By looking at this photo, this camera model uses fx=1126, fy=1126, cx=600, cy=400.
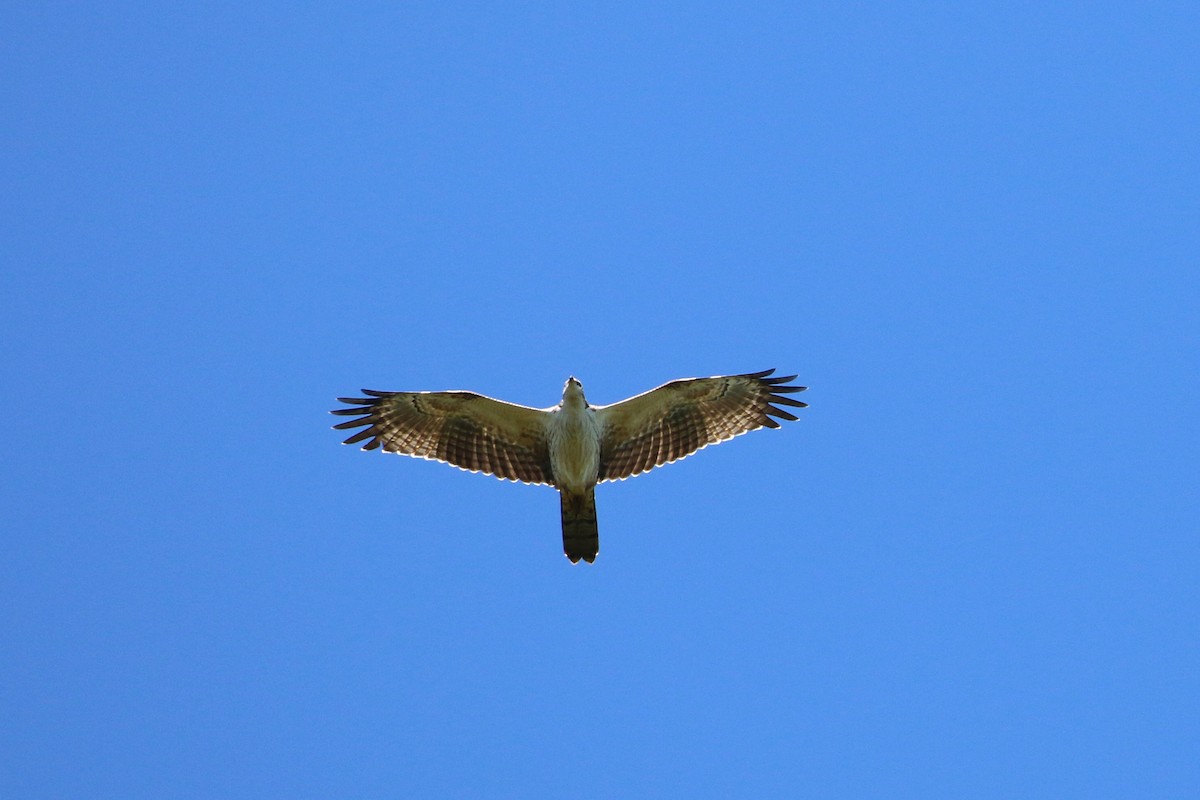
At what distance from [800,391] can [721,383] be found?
1017mm

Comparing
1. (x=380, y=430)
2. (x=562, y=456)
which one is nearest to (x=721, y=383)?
(x=562, y=456)

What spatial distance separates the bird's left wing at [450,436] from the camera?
1350 centimetres

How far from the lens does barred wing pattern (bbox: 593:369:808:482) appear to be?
13.4 meters

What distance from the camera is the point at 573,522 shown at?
1287 cm

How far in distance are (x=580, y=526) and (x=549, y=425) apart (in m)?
1.26

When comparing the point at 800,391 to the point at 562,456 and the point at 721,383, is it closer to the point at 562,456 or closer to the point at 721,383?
Answer: the point at 721,383

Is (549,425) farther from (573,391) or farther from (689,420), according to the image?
(689,420)

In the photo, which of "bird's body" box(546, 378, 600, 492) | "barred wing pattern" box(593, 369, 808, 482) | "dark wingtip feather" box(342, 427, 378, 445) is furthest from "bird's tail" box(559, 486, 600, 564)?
"dark wingtip feather" box(342, 427, 378, 445)

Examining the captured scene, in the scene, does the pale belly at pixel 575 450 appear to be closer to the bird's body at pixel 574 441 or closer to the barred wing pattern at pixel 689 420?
the bird's body at pixel 574 441

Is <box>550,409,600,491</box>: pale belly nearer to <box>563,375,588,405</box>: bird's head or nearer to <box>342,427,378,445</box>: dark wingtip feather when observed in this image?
<box>563,375,588,405</box>: bird's head

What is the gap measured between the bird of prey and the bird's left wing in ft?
0.04

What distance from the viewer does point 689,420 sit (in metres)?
13.7

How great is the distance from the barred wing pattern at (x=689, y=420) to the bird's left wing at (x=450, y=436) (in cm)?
89

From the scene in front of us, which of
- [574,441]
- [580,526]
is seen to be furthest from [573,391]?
[580,526]
